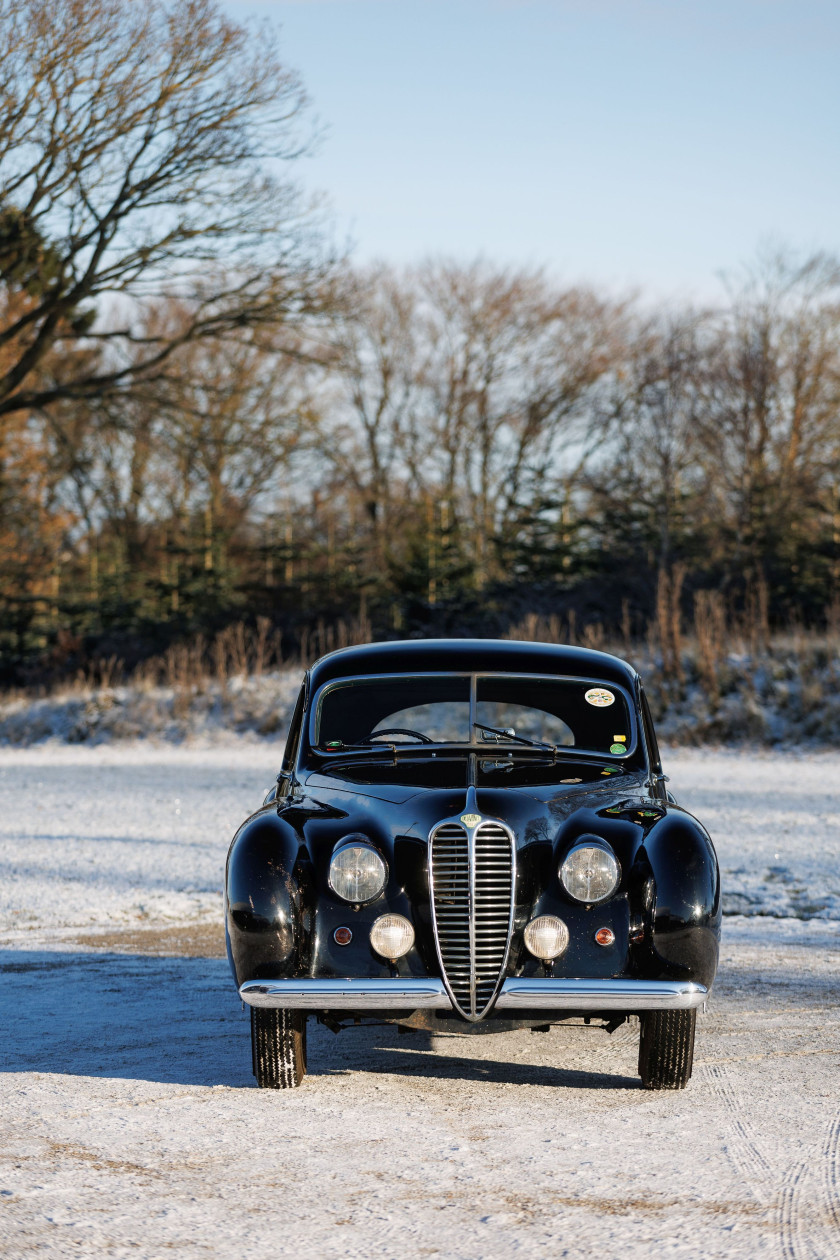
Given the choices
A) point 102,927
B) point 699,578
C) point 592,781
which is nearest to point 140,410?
point 699,578

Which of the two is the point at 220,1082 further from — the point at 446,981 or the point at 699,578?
the point at 699,578

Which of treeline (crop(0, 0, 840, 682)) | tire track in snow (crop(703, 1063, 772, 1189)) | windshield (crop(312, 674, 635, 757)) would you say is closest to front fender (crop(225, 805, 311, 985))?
windshield (crop(312, 674, 635, 757))

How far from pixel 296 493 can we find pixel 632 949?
35.7m

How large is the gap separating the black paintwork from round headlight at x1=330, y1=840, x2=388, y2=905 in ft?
0.12

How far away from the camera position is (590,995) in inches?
184

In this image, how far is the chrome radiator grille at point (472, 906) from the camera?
191 inches

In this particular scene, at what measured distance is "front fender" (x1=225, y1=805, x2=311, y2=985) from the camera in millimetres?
4914

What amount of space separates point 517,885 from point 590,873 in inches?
10.4

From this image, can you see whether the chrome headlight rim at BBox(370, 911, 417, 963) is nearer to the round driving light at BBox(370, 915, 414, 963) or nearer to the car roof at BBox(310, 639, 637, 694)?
the round driving light at BBox(370, 915, 414, 963)

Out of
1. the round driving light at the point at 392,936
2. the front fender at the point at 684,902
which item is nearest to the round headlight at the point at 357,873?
the round driving light at the point at 392,936

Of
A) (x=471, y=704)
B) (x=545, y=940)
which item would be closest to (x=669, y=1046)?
(x=545, y=940)

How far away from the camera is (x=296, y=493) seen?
3991cm

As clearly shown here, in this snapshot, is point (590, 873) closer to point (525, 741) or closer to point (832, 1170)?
point (525, 741)

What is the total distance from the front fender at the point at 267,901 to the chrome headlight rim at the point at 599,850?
0.93 meters
